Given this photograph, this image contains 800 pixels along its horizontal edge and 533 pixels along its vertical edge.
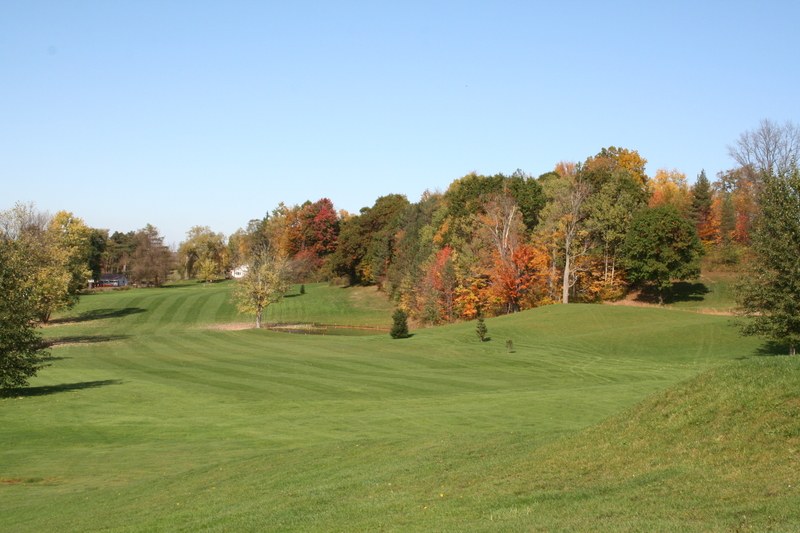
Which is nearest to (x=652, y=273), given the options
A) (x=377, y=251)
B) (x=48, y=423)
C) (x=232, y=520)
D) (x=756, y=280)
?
(x=756, y=280)

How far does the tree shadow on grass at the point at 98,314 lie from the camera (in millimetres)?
87625

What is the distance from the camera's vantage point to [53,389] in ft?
116

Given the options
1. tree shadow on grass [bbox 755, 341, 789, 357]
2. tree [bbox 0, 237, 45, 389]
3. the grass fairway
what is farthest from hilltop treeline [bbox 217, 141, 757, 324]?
tree [bbox 0, 237, 45, 389]

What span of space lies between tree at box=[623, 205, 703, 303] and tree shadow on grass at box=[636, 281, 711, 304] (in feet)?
8.25

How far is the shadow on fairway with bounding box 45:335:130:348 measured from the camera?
64731mm

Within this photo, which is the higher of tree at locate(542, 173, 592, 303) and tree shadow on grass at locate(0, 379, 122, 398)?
tree at locate(542, 173, 592, 303)

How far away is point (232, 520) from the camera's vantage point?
13.1 m

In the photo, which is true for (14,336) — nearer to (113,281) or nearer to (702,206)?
(702,206)

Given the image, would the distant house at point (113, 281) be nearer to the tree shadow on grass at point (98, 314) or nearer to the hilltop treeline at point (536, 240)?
the hilltop treeline at point (536, 240)

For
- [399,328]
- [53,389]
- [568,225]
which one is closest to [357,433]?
[53,389]

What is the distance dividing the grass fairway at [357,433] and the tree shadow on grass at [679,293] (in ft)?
67.7

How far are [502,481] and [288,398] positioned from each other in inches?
778

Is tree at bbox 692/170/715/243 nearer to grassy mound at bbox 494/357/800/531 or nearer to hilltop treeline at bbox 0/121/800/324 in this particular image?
hilltop treeline at bbox 0/121/800/324

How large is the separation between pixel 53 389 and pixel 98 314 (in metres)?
61.5
